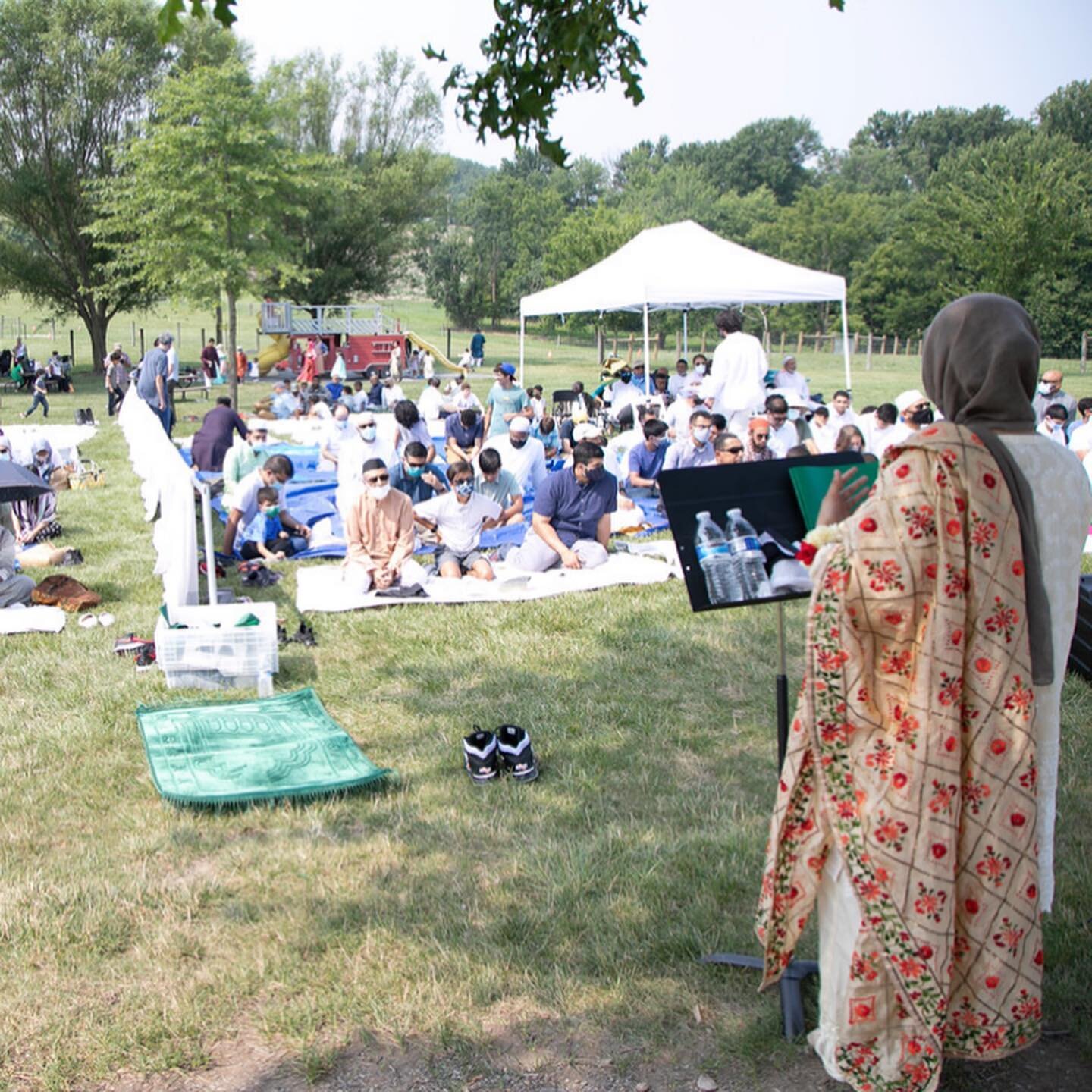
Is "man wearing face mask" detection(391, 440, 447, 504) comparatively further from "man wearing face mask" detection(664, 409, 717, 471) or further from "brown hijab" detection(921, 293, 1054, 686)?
"brown hijab" detection(921, 293, 1054, 686)

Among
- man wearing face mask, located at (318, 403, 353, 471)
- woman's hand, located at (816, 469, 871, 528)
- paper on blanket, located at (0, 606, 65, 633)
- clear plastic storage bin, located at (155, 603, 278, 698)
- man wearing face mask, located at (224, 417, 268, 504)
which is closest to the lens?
woman's hand, located at (816, 469, 871, 528)

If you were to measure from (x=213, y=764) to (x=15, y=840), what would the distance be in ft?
3.06

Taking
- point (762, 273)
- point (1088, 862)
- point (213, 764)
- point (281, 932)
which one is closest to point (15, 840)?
point (213, 764)

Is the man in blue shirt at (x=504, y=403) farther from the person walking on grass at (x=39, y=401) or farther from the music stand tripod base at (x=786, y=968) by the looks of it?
the music stand tripod base at (x=786, y=968)

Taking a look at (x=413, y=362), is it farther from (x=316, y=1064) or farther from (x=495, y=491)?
(x=316, y=1064)

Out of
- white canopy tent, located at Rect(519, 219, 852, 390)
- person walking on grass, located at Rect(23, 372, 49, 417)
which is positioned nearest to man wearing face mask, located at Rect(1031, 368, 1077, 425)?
white canopy tent, located at Rect(519, 219, 852, 390)

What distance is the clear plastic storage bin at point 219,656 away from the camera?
6207mm

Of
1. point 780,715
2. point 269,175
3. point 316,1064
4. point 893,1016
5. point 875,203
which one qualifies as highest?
point 875,203

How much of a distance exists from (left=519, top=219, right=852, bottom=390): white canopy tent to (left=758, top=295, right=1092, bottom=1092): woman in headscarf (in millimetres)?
12732

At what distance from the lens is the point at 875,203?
58.0 meters

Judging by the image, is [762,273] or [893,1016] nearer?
[893,1016]

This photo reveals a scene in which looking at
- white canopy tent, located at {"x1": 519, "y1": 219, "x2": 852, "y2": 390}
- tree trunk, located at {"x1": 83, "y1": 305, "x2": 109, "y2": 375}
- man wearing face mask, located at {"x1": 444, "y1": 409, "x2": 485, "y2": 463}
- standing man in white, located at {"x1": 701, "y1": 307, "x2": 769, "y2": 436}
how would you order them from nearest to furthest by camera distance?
man wearing face mask, located at {"x1": 444, "y1": 409, "x2": 485, "y2": 463} < standing man in white, located at {"x1": 701, "y1": 307, "x2": 769, "y2": 436} < white canopy tent, located at {"x1": 519, "y1": 219, "x2": 852, "y2": 390} < tree trunk, located at {"x1": 83, "y1": 305, "x2": 109, "y2": 375}

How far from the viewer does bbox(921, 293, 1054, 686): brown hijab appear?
2.51 metres

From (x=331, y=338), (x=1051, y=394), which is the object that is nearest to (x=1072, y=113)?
(x=331, y=338)
